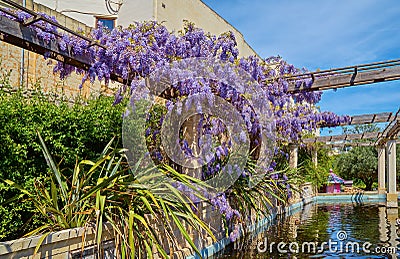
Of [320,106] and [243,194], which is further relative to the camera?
[320,106]

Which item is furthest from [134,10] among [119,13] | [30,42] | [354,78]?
[30,42]

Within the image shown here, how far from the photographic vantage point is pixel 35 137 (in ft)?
13.6

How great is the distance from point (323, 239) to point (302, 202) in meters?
6.41

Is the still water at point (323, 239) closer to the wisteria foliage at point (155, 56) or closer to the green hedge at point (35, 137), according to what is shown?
the wisteria foliage at point (155, 56)

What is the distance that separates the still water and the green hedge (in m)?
2.47

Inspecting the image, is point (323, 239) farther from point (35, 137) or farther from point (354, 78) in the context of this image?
point (35, 137)

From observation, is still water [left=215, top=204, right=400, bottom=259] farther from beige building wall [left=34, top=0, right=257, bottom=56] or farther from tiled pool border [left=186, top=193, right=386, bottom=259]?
beige building wall [left=34, top=0, right=257, bottom=56]

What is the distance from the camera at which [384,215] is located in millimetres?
10273

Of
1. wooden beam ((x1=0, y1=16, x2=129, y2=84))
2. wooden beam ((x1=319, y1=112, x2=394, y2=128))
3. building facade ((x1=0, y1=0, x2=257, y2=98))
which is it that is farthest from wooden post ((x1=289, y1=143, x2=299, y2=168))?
wooden beam ((x1=0, y1=16, x2=129, y2=84))

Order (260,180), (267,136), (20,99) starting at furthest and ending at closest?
(267,136) < (260,180) < (20,99)

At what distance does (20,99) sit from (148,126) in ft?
5.72

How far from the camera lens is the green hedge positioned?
382cm

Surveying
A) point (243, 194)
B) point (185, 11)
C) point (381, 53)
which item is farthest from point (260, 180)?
point (185, 11)

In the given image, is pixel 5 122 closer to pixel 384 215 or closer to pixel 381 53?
pixel 384 215
